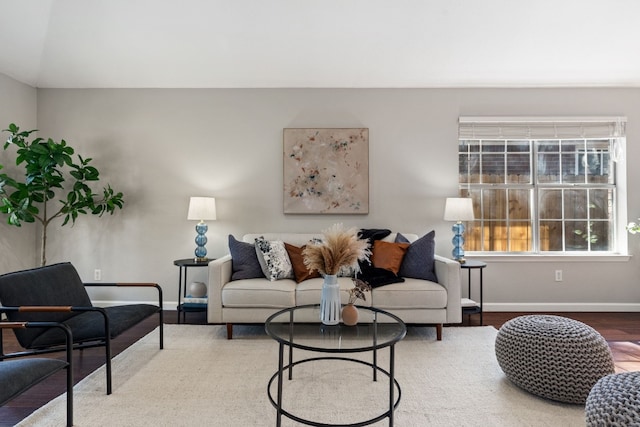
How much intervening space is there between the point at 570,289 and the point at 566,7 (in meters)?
2.79

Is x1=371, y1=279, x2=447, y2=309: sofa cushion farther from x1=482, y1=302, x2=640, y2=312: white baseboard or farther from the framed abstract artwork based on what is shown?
x1=482, y1=302, x2=640, y2=312: white baseboard

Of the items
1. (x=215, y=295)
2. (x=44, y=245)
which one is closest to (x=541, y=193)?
(x=215, y=295)

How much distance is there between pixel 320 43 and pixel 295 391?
301cm

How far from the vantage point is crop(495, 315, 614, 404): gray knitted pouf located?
1.92m

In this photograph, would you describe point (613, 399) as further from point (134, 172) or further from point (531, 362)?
point (134, 172)

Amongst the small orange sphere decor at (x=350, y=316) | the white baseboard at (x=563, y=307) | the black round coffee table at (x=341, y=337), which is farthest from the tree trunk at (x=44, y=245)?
the white baseboard at (x=563, y=307)

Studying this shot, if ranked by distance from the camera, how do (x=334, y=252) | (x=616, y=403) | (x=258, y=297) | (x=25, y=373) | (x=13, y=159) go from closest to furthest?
(x=616, y=403) < (x=25, y=373) < (x=334, y=252) < (x=258, y=297) < (x=13, y=159)

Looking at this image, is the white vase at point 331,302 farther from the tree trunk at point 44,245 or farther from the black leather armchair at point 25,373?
the tree trunk at point 44,245

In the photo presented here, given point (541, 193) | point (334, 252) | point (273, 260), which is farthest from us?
point (541, 193)

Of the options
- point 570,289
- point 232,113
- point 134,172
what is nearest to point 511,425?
point 570,289

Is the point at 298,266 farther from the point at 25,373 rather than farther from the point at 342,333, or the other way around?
the point at 25,373

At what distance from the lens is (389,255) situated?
3215mm

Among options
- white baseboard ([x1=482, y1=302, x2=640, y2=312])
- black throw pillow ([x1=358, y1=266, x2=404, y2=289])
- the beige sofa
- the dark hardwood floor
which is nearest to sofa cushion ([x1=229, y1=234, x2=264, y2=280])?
the beige sofa

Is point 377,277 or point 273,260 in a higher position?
point 273,260
